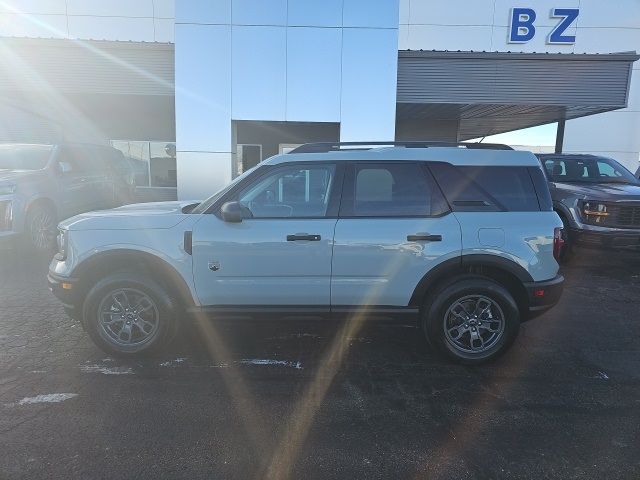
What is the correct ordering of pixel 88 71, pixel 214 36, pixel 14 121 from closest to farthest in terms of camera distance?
1. pixel 214 36
2. pixel 88 71
3. pixel 14 121

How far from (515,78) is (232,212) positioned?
9755mm

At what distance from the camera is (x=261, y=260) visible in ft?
12.0

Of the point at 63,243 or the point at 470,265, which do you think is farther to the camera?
the point at 63,243

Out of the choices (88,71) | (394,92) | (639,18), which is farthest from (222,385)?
(639,18)

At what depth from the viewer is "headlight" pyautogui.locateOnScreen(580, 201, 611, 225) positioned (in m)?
7.19

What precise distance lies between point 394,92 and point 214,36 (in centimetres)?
423

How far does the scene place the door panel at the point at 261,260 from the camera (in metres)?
3.64

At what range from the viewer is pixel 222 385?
347 cm

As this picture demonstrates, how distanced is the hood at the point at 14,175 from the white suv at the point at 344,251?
14.4 feet

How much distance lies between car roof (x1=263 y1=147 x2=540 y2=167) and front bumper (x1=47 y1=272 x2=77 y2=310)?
198 centimetres

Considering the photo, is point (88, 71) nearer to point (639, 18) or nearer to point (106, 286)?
point (106, 286)

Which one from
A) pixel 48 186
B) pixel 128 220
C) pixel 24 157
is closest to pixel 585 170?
pixel 128 220

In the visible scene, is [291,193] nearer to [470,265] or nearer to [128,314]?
[470,265]

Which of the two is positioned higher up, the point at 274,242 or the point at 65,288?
the point at 274,242
